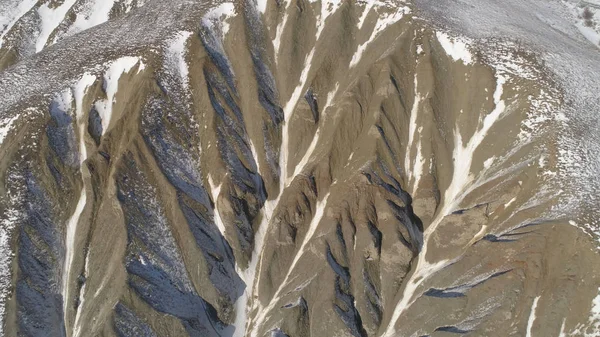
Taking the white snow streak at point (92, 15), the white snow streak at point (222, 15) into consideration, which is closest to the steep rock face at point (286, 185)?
the white snow streak at point (222, 15)

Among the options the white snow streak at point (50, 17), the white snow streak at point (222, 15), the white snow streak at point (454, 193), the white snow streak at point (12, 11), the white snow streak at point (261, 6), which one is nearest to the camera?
the white snow streak at point (454, 193)

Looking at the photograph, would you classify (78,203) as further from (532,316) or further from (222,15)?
(532,316)

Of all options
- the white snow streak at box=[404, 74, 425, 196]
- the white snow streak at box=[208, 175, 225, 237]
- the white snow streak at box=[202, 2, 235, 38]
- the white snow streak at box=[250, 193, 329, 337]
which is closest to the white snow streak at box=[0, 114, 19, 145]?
the white snow streak at box=[208, 175, 225, 237]

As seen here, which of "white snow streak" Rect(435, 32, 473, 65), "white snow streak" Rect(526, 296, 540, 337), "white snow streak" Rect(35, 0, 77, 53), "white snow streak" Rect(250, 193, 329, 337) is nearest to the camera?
"white snow streak" Rect(526, 296, 540, 337)

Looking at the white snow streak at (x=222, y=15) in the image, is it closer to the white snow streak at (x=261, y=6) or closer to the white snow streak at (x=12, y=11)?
the white snow streak at (x=261, y=6)

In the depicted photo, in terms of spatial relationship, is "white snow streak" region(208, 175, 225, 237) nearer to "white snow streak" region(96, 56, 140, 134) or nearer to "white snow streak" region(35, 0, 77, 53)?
"white snow streak" region(96, 56, 140, 134)

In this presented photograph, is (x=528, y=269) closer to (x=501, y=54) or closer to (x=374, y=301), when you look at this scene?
(x=374, y=301)
